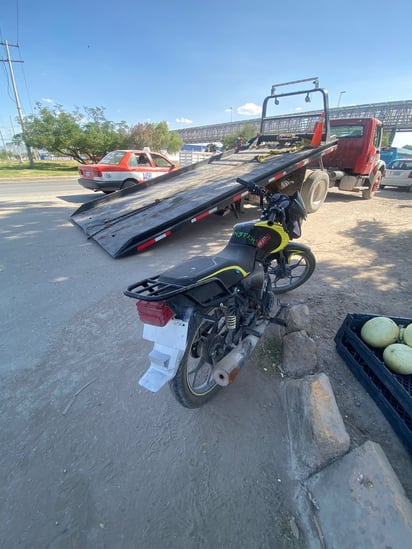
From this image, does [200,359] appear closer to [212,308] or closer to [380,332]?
[212,308]

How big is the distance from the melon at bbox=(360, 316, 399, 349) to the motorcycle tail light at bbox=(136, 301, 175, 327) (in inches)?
67.7

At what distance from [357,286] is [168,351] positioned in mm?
3010

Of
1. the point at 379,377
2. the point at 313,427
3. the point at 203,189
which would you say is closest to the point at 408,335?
the point at 379,377

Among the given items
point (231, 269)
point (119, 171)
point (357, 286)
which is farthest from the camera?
point (119, 171)

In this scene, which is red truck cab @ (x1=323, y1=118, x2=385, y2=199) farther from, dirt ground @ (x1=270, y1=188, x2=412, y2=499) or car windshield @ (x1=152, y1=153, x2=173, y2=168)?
car windshield @ (x1=152, y1=153, x2=173, y2=168)

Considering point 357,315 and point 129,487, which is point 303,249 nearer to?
point 357,315

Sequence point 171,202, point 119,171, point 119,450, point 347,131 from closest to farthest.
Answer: point 119,450 < point 171,202 < point 119,171 < point 347,131

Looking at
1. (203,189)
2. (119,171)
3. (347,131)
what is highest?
(347,131)

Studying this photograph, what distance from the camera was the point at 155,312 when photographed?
1.56 m

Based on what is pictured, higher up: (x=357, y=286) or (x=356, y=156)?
(x=356, y=156)

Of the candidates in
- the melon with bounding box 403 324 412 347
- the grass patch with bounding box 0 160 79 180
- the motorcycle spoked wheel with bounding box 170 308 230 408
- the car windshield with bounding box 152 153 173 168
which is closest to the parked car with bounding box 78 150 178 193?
the car windshield with bounding box 152 153 173 168

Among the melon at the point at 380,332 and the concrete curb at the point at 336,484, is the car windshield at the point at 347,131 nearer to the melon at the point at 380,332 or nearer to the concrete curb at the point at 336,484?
the melon at the point at 380,332

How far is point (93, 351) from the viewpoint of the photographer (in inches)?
99.9

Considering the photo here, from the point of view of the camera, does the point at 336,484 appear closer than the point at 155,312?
Yes
